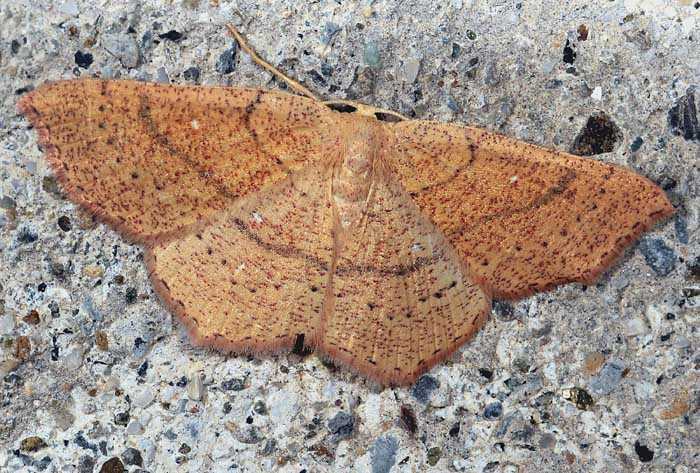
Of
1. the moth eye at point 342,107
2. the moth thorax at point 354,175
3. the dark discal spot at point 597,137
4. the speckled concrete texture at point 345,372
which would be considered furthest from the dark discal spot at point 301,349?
the dark discal spot at point 597,137

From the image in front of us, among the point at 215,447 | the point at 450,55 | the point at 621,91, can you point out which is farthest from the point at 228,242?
the point at 621,91

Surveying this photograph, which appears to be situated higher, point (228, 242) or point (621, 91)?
point (621, 91)

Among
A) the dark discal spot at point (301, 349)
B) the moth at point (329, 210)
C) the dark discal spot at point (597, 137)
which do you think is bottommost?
the dark discal spot at point (301, 349)

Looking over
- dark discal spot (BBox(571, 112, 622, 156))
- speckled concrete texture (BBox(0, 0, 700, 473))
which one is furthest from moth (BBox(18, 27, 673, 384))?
dark discal spot (BBox(571, 112, 622, 156))

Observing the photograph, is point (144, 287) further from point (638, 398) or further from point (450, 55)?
point (638, 398)

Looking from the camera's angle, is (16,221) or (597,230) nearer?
(597,230)

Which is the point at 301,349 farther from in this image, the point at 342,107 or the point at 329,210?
the point at 342,107

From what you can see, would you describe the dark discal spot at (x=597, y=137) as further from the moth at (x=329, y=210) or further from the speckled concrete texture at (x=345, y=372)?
the moth at (x=329, y=210)
